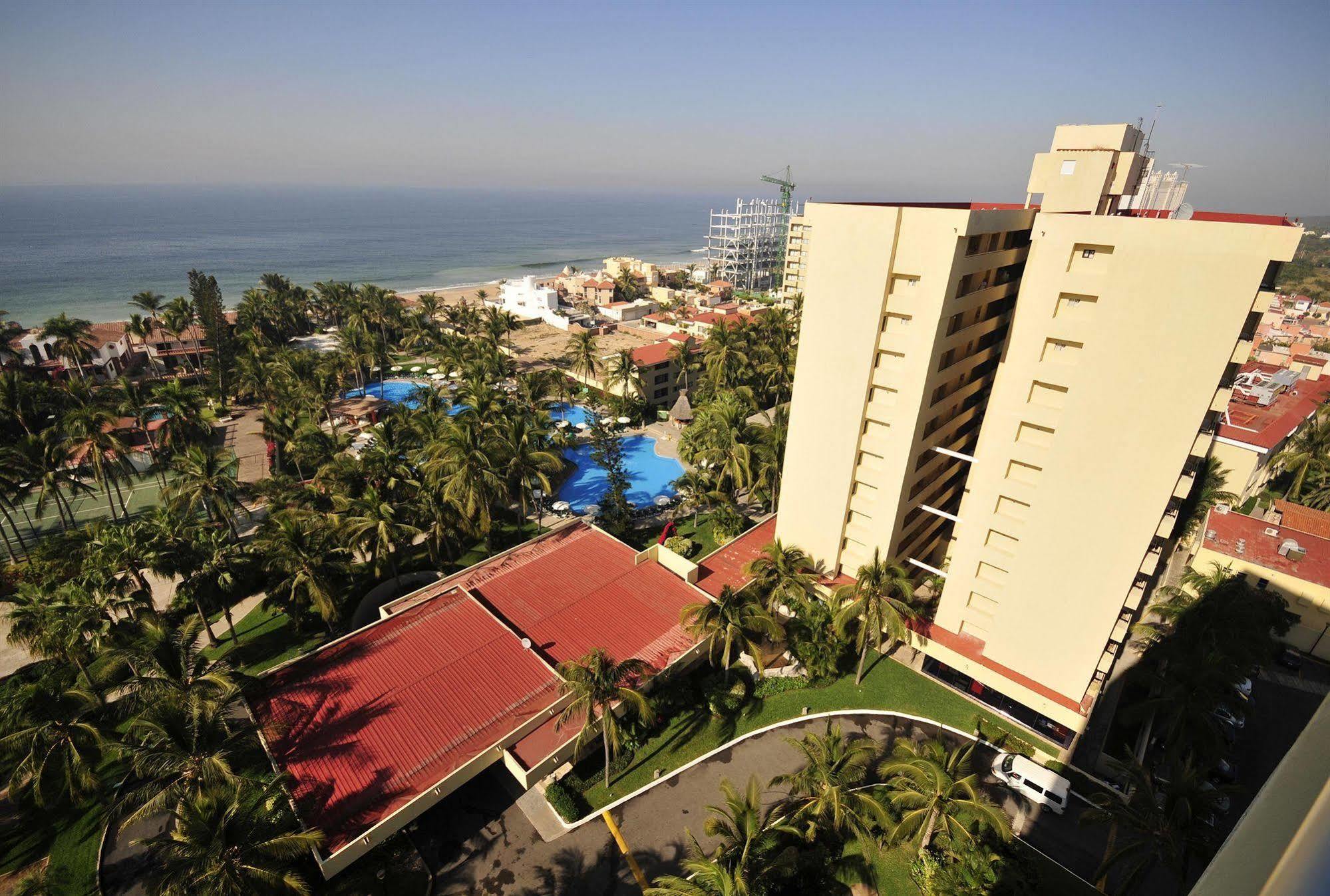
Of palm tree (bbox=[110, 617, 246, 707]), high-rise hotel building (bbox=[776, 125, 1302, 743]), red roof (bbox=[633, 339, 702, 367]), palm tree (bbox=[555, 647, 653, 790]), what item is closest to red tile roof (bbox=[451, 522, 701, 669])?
palm tree (bbox=[555, 647, 653, 790])

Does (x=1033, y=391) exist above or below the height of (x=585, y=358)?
above

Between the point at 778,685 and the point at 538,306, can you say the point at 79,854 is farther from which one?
the point at 538,306

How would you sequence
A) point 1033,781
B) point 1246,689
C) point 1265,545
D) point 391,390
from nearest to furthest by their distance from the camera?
point 1033,781 < point 1246,689 < point 1265,545 < point 391,390

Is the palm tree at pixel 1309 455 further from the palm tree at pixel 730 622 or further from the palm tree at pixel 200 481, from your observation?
the palm tree at pixel 200 481

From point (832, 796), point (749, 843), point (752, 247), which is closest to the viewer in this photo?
point (749, 843)

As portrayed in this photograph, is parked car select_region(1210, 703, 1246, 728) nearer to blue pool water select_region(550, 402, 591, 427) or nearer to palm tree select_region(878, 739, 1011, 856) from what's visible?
palm tree select_region(878, 739, 1011, 856)

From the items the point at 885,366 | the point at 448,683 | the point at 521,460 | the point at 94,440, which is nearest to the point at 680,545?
the point at 521,460

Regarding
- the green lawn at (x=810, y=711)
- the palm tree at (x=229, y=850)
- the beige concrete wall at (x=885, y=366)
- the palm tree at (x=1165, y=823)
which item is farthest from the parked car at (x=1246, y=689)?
the palm tree at (x=229, y=850)
